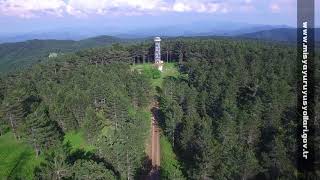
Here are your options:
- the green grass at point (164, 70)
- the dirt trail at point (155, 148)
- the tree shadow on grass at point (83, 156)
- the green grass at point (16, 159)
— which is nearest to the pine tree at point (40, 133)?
the green grass at point (16, 159)

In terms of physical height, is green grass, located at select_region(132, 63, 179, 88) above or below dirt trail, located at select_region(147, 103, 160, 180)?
above

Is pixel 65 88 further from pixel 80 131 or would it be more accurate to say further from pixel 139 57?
pixel 139 57

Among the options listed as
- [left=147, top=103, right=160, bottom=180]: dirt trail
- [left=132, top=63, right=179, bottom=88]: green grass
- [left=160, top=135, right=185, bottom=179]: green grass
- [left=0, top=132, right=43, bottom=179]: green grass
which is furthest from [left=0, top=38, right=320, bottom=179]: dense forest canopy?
[left=132, top=63, right=179, bottom=88]: green grass

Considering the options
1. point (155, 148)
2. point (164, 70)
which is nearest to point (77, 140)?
point (155, 148)

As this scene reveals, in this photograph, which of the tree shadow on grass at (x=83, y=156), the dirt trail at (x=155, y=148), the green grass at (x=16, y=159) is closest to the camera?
the tree shadow on grass at (x=83, y=156)

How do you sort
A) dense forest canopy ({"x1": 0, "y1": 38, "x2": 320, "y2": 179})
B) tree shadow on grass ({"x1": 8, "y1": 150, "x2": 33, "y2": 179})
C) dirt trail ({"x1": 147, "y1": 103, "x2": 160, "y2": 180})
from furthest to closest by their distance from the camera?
1. tree shadow on grass ({"x1": 8, "y1": 150, "x2": 33, "y2": 179})
2. dirt trail ({"x1": 147, "y1": 103, "x2": 160, "y2": 180})
3. dense forest canopy ({"x1": 0, "y1": 38, "x2": 320, "y2": 179})

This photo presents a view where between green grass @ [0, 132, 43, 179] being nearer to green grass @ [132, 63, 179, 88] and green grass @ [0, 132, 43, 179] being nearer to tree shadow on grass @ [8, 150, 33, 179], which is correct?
tree shadow on grass @ [8, 150, 33, 179]

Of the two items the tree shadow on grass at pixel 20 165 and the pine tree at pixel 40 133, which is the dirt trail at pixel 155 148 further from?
the tree shadow on grass at pixel 20 165
